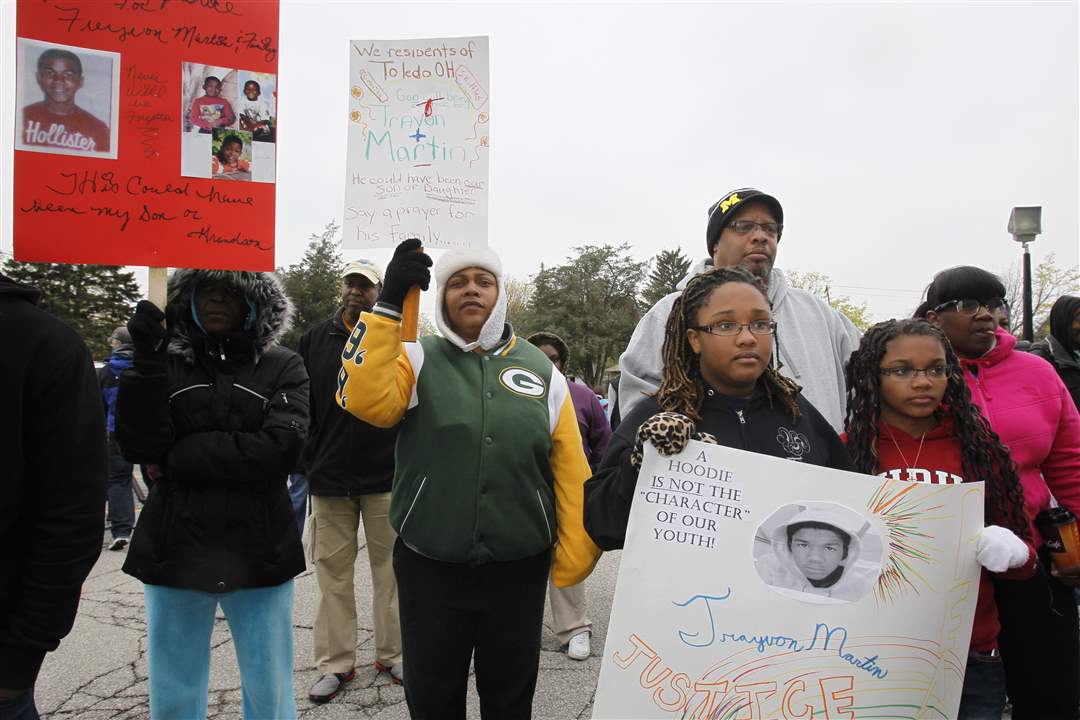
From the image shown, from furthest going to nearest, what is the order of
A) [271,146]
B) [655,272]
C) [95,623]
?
1. [655,272]
2. [95,623]
3. [271,146]

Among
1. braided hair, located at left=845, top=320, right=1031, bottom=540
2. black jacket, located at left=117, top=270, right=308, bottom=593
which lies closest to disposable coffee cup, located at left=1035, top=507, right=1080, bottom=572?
braided hair, located at left=845, top=320, right=1031, bottom=540

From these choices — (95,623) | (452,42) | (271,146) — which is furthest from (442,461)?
(95,623)

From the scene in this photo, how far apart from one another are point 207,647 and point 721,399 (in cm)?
203

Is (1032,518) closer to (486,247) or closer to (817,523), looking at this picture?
(817,523)

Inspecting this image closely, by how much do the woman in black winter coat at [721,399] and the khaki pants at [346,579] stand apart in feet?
7.32

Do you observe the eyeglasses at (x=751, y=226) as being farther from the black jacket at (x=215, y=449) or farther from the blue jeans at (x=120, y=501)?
the blue jeans at (x=120, y=501)

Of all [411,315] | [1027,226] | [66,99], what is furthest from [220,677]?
[1027,226]

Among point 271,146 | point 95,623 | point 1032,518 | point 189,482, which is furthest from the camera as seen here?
point 95,623

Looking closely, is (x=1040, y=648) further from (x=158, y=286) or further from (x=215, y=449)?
(x=158, y=286)

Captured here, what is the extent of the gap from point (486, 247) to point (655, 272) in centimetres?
5481

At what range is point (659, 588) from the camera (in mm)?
1639

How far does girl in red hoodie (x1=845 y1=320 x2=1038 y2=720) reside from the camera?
2.06m

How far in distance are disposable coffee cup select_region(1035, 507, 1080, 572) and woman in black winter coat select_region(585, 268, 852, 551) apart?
0.75m

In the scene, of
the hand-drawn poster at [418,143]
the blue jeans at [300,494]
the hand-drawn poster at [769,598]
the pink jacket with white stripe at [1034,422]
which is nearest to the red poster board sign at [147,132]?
the hand-drawn poster at [418,143]
